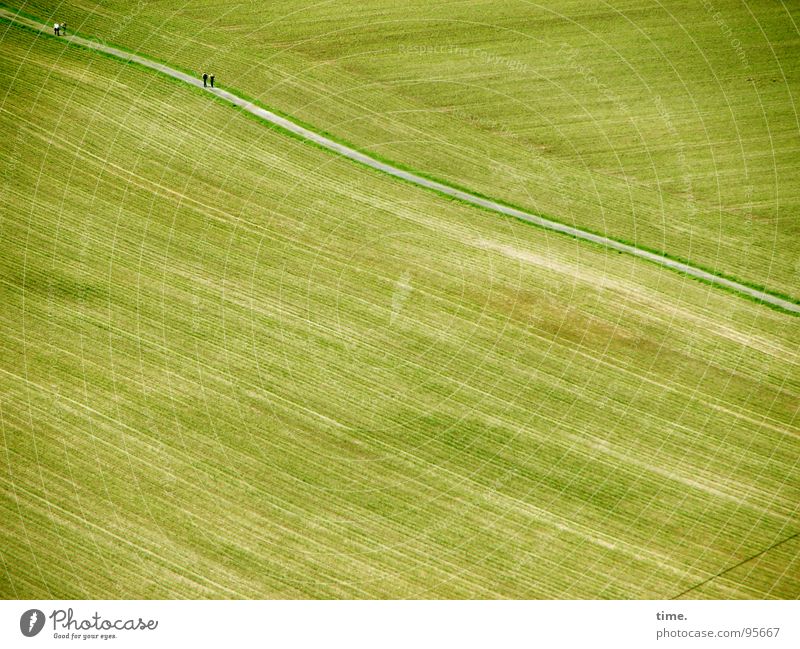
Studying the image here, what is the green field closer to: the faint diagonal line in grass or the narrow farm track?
the faint diagonal line in grass

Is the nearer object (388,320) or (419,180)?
(388,320)

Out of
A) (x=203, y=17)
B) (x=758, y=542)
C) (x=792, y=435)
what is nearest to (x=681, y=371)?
(x=792, y=435)

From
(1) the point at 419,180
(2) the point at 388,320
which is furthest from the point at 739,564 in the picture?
(1) the point at 419,180

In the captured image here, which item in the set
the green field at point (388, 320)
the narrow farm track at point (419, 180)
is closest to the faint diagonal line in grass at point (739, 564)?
the green field at point (388, 320)

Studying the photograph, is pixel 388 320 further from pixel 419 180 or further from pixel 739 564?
pixel 739 564

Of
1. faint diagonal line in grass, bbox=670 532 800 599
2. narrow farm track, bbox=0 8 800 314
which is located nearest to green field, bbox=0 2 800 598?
faint diagonal line in grass, bbox=670 532 800 599

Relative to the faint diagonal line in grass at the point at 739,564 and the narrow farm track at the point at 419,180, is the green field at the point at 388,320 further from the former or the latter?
the narrow farm track at the point at 419,180
